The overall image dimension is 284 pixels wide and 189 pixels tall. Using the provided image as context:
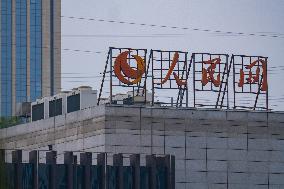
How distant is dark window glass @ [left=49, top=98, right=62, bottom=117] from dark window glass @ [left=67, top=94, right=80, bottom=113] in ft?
5.53

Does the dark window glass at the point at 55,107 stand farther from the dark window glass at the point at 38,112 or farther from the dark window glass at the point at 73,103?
the dark window glass at the point at 38,112

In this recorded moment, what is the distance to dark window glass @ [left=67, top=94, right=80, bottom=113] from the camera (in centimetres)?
8250

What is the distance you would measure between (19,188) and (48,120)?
14.8 meters

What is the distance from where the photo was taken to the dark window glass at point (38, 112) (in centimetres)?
8925

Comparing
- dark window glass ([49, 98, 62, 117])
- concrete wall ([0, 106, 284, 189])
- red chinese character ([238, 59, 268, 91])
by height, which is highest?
red chinese character ([238, 59, 268, 91])

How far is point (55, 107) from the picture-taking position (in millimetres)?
86250

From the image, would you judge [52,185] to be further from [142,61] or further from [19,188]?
[142,61]

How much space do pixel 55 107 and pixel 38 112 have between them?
423 centimetres

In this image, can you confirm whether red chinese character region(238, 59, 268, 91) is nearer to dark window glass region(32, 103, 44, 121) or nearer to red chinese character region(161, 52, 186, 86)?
red chinese character region(161, 52, 186, 86)

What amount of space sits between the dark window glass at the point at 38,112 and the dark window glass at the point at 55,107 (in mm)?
2060

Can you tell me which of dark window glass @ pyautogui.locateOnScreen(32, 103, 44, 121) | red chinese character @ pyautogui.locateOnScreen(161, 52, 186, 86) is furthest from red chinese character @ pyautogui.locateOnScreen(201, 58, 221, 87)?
dark window glass @ pyautogui.locateOnScreen(32, 103, 44, 121)

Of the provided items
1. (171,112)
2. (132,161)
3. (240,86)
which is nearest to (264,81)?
(240,86)

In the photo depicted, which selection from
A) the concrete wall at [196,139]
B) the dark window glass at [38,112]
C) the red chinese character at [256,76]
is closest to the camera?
the concrete wall at [196,139]

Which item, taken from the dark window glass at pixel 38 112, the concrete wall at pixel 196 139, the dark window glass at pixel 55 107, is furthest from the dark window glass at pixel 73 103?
the dark window glass at pixel 38 112
